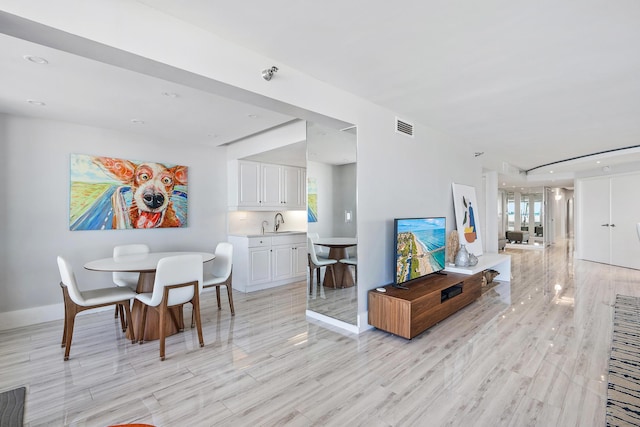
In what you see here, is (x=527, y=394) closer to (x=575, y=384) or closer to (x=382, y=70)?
(x=575, y=384)

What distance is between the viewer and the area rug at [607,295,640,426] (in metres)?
1.97

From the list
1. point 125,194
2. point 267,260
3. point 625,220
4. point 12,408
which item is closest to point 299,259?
point 267,260

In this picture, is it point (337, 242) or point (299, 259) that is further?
point (299, 259)

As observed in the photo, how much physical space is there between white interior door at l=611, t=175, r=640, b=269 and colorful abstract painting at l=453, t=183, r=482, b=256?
449cm

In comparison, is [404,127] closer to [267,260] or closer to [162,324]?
[267,260]

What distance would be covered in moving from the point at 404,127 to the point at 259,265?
126 inches

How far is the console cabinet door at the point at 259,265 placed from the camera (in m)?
5.11

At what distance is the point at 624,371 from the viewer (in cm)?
249

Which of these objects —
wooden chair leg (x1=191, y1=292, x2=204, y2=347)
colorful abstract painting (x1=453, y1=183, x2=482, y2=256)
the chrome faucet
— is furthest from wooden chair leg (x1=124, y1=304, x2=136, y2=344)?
colorful abstract painting (x1=453, y1=183, x2=482, y2=256)

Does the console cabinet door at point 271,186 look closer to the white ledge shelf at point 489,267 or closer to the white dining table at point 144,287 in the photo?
the white dining table at point 144,287

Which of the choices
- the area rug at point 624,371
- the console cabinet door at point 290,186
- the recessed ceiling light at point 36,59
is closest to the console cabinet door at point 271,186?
the console cabinet door at point 290,186

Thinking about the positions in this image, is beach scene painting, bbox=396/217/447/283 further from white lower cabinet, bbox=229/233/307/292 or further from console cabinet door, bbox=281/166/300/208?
console cabinet door, bbox=281/166/300/208

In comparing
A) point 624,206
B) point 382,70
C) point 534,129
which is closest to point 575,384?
point 382,70

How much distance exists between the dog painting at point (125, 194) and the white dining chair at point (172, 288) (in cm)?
174
